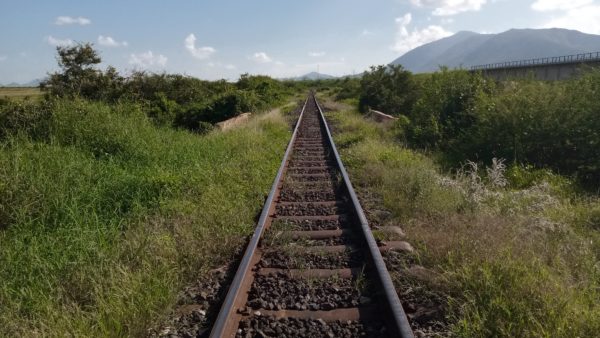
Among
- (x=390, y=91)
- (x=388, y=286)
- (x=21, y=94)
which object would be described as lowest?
(x=388, y=286)

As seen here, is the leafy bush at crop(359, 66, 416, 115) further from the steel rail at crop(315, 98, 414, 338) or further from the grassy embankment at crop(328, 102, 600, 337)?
the steel rail at crop(315, 98, 414, 338)

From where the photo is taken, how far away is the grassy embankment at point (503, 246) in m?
3.09

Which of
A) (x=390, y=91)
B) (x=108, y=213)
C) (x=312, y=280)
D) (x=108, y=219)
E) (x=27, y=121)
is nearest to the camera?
(x=312, y=280)

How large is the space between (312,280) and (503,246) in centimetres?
173

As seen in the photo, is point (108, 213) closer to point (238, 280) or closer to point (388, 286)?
point (238, 280)

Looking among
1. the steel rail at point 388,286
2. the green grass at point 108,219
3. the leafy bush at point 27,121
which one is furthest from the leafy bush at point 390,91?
the steel rail at point 388,286

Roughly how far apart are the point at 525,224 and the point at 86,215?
16.5ft

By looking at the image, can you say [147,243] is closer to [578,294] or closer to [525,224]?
[578,294]

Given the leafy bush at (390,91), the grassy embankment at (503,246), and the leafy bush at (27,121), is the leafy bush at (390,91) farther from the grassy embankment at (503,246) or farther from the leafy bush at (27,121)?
the leafy bush at (27,121)

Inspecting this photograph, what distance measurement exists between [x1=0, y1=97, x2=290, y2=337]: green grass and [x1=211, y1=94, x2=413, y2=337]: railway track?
0.48 meters

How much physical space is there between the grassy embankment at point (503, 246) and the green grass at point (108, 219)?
1966 mm

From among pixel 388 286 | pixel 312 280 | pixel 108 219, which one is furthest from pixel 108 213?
pixel 388 286

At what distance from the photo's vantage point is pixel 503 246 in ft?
13.5

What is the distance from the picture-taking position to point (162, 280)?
3873 millimetres
